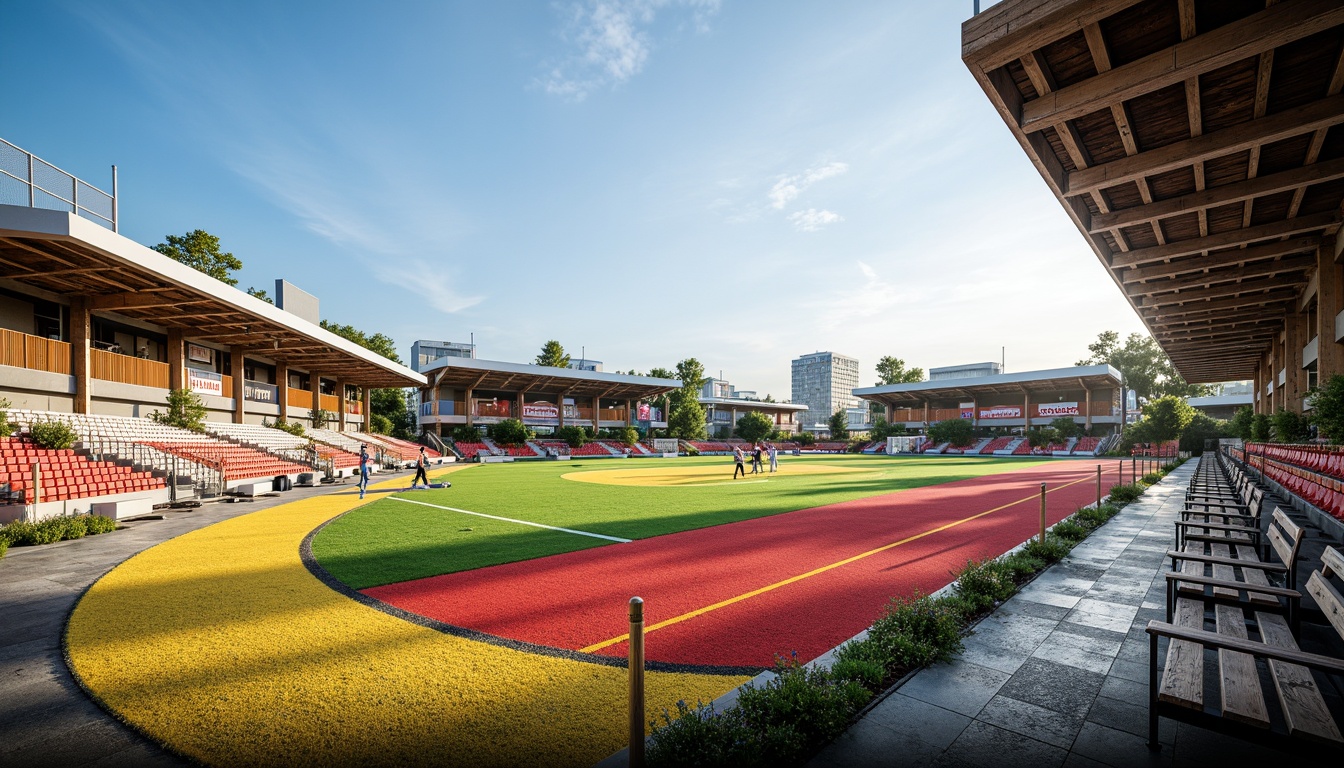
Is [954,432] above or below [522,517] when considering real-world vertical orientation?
below

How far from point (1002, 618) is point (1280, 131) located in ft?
29.9

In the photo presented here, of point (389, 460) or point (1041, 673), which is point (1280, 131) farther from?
point (389, 460)

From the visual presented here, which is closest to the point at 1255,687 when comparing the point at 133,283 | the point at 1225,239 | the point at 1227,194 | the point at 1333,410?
the point at 1227,194

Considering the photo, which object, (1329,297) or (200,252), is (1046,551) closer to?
(1329,297)

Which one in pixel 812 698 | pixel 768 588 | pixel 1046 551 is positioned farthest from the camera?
pixel 1046 551

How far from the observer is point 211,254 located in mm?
45906

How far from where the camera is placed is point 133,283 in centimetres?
1942

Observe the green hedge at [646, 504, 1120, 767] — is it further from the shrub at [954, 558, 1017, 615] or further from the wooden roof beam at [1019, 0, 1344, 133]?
the wooden roof beam at [1019, 0, 1344, 133]

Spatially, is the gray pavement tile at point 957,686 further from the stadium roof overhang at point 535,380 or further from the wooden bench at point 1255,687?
the stadium roof overhang at point 535,380

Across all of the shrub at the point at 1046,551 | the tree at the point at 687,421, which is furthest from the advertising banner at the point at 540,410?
the shrub at the point at 1046,551

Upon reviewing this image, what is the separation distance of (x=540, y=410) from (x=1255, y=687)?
208 feet

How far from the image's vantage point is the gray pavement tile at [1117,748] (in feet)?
11.1

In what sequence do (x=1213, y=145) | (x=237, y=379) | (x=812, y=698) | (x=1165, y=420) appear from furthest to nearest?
(x=1165, y=420), (x=237, y=379), (x=1213, y=145), (x=812, y=698)

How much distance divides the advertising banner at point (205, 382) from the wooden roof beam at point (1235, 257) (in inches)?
1487
